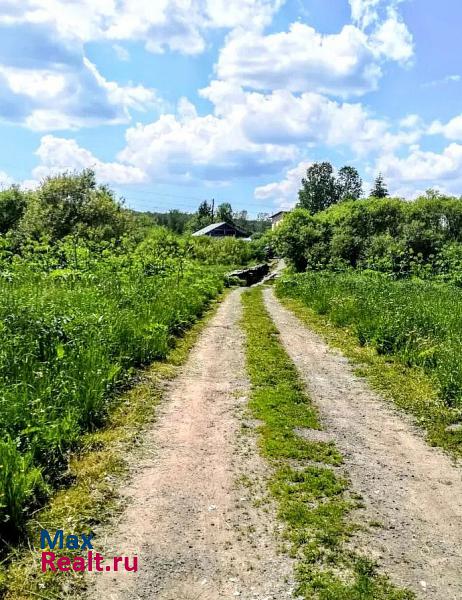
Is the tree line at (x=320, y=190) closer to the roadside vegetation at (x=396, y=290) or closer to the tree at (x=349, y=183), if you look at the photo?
the tree at (x=349, y=183)

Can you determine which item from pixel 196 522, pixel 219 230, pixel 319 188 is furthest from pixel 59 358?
pixel 319 188

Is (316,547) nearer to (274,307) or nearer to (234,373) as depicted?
(234,373)

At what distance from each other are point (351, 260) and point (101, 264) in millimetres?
25562

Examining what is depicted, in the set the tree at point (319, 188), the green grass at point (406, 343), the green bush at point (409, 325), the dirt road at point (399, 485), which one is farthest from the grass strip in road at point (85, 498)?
the tree at point (319, 188)

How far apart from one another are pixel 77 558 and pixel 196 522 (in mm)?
942

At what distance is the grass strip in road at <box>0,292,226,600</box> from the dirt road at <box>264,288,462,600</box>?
2.08m

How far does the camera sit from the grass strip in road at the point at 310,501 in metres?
3.46

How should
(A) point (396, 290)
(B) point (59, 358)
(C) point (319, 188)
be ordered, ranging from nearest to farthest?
(B) point (59, 358)
(A) point (396, 290)
(C) point (319, 188)

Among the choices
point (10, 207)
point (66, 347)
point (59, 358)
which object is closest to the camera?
point (59, 358)

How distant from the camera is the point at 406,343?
33.4 ft

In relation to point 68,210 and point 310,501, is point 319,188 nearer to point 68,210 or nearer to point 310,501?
point 68,210

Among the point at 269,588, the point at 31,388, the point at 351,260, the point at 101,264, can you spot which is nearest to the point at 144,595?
the point at 269,588

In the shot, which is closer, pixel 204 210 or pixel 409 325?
pixel 409 325

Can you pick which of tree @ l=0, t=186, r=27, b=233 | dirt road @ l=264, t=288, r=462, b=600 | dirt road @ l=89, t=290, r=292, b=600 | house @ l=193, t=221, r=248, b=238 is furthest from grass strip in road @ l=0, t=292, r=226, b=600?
house @ l=193, t=221, r=248, b=238
